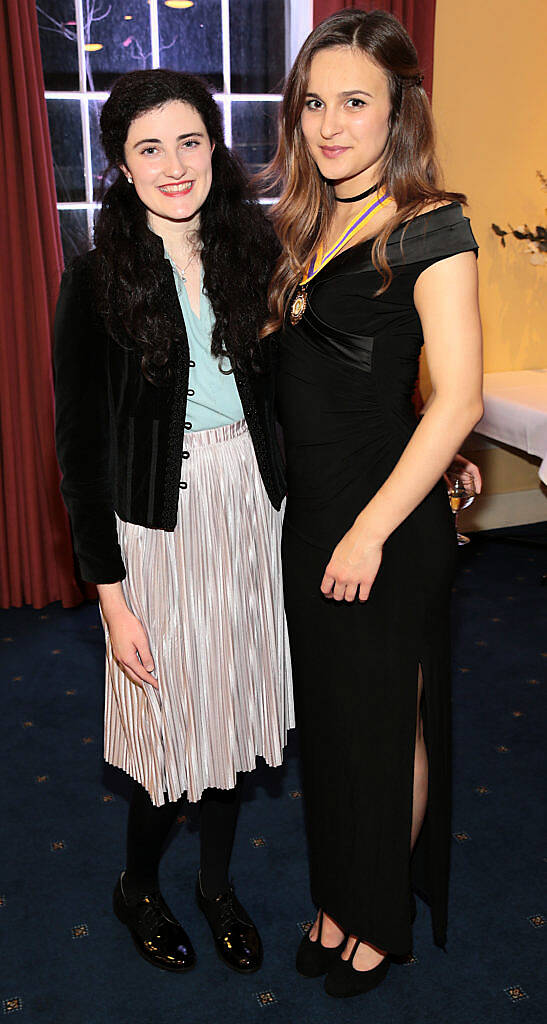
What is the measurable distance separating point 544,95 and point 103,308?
331cm

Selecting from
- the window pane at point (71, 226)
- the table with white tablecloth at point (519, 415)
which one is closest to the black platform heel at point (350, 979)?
the table with white tablecloth at point (519, 415)

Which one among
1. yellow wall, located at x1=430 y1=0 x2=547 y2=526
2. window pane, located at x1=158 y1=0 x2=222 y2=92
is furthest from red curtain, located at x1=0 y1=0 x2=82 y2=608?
yellow wall, located at x1=430 y1=0 x2=547 y2=526

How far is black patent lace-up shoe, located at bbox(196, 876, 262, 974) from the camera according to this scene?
1.95 metres

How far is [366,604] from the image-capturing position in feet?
5.43

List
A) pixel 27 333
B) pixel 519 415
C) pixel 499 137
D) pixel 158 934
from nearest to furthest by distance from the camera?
pixel 158 934 → pixel 27 333 → pixel 519 415 → pixel 499 137

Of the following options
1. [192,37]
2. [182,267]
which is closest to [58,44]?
[192,37]

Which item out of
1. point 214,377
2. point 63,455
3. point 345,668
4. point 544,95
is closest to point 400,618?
point 345,668

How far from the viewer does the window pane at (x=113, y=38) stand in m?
3.59

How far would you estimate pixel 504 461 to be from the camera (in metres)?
4.59

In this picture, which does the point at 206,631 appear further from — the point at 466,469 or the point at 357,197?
the point at 357,197

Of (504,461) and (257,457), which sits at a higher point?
(257,457)

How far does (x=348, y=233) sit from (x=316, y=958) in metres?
1.43

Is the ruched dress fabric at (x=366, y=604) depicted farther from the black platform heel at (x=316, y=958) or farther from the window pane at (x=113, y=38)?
the window pane at (x=113, y=38)

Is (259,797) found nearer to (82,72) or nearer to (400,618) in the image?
(400,618)
